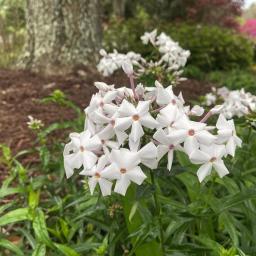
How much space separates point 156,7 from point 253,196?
13.3 metres

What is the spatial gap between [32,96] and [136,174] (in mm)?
3793

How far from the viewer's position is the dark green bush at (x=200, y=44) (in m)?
10.6

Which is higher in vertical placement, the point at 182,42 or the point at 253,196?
the point at 253,196

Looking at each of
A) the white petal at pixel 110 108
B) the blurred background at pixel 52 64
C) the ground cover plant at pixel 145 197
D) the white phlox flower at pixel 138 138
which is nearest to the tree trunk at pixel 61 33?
the blurred background at pixel 52 64

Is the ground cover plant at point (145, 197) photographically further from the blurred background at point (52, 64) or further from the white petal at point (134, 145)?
the blurred background at point (52, 64)

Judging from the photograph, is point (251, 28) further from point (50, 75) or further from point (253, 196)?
point (253, 196)

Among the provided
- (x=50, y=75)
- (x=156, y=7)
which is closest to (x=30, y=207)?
(x=50, y=75)

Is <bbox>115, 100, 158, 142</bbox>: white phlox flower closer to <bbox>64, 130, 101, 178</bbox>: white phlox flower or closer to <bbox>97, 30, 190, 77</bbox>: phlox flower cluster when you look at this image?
<bbox>64, 130, 101, 178</bbox>: white phlox flower

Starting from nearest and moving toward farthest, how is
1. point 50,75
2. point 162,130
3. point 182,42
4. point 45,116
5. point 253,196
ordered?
point 162,130
point 253,196
point 45,116
point 50,75
point 182,42

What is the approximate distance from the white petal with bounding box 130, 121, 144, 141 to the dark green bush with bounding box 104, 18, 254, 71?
28.0ft

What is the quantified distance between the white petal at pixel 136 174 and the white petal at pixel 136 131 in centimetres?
10

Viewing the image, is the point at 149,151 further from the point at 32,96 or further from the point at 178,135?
the point at 32,96

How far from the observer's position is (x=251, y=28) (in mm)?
19375

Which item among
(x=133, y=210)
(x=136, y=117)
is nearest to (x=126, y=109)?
(x=136, y=117)
